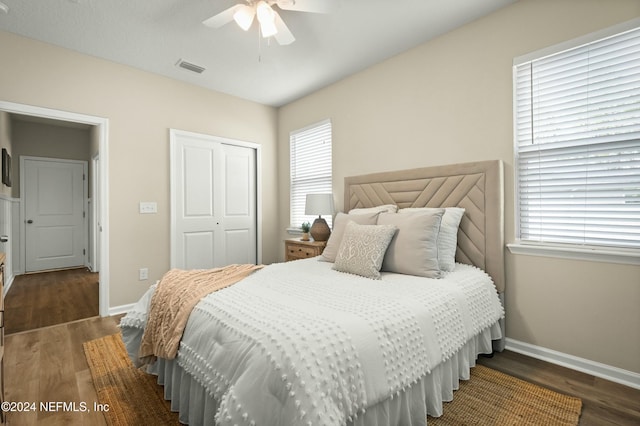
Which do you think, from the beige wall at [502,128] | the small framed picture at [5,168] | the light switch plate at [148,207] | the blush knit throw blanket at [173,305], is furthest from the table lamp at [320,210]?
the small framed picture at [5,168]

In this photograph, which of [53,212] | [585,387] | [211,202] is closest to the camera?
[585,387]

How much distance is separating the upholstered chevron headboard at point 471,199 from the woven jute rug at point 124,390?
2.37m

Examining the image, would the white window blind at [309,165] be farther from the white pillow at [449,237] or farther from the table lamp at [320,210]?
the white pillow at [449,237]

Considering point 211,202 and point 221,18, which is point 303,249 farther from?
point 221,18

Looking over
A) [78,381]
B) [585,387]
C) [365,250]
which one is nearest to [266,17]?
[365,250]

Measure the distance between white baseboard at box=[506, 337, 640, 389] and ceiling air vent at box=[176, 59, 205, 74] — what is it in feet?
13.2

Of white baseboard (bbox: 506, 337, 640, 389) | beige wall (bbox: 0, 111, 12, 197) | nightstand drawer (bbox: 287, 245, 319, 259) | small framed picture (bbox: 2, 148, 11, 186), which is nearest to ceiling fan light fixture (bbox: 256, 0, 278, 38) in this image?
nightstand drawer (bbox: 287, 245, 319, 259)

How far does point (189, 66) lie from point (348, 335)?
3.45 m

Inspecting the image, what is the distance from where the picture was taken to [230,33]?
2.83 metres

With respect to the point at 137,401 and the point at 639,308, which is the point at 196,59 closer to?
the point at 137,401

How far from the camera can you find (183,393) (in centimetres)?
161

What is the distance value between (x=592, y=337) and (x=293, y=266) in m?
2.15

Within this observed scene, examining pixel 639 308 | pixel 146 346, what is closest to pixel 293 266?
pixel 146 346

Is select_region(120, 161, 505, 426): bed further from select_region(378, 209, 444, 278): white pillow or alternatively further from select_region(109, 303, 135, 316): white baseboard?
select_region(109, 303, 135, 316): white baseboard
